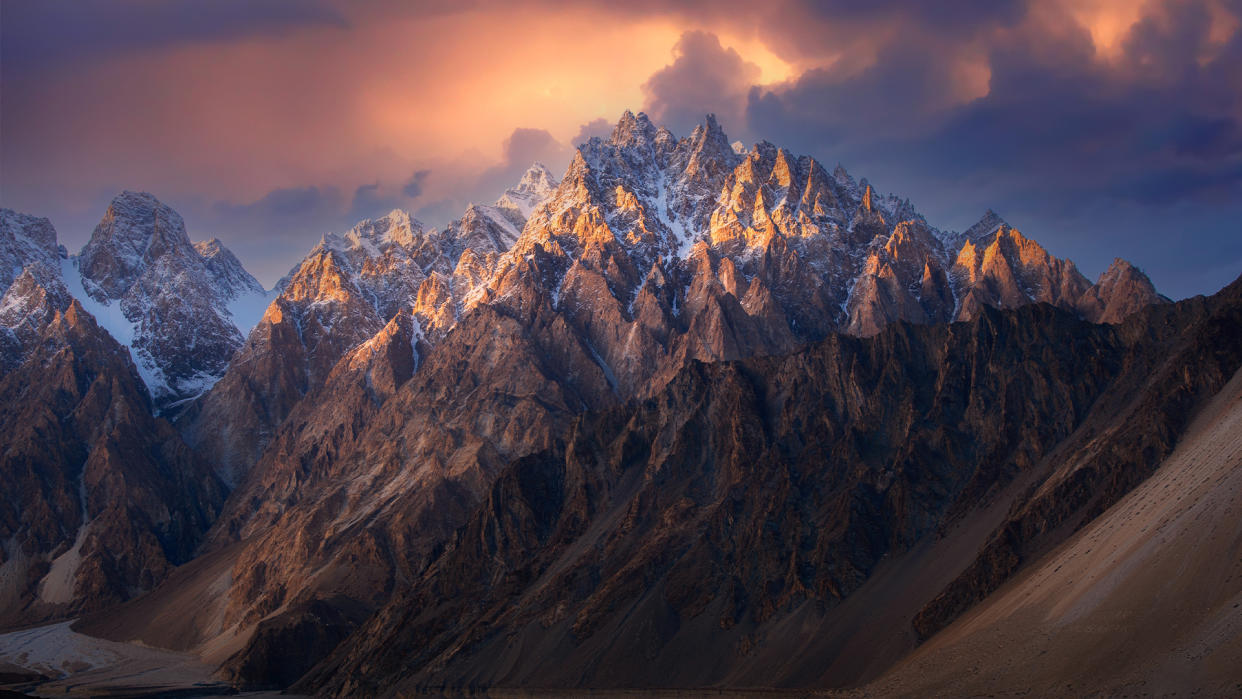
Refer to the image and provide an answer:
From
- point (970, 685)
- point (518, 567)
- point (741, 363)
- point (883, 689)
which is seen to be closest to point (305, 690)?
point (518, 567)

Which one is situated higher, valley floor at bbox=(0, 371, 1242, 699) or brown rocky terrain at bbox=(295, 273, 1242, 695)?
brown rocky terrain at bbox=(295, 273, 1242, 695)

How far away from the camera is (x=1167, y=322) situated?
133 metres

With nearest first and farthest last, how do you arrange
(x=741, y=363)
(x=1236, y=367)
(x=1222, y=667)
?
(x=1222, y=667), (x=1236, y=367), (x=741, y=363)

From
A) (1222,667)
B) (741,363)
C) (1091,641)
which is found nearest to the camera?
(1222,667)

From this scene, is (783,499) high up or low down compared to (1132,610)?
up

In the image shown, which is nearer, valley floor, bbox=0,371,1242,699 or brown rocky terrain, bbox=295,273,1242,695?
valley floor, bbox=0,371,1242,699

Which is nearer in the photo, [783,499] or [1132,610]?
[1132,610]

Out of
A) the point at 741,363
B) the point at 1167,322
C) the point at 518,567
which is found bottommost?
the point at 1167,322

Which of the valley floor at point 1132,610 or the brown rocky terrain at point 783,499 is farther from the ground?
the brown rocky terrain at point 783,499

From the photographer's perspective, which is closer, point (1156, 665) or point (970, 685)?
point (1156, 665)

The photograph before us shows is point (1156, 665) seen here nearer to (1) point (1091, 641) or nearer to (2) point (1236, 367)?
(1) point (1091, 641)

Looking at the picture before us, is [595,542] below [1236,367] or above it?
above

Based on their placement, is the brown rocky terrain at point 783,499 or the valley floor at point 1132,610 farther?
the brown rocky terrain at point 783,499

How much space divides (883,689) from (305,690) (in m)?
106
